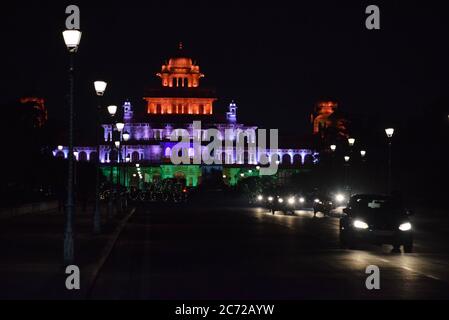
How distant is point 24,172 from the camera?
7894 cm

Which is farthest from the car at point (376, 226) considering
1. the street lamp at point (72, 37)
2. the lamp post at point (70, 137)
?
the street lamp at point (72, 37)

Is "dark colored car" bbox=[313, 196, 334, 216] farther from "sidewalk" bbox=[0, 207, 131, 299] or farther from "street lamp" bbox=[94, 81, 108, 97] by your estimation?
"street lamp" bbox=[94, 81, 108, 97]

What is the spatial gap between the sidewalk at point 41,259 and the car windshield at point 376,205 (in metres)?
7.71

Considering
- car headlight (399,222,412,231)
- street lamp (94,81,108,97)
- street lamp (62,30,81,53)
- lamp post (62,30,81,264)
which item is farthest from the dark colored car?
street lamp (62,30,81,53)

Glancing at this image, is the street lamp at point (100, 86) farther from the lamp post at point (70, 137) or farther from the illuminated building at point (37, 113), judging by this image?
the illuminated building at point (37, 113)

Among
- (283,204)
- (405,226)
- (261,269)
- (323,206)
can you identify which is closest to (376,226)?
(405,226)

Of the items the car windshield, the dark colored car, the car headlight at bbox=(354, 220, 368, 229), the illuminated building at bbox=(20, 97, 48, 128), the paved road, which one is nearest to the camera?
the paved road

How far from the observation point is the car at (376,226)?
3064 centimetres

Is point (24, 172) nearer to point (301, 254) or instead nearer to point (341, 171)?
point (341, 171)

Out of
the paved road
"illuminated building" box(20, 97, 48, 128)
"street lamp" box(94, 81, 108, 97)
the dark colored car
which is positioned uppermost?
"illuminated building" box(20, 97, 48, 128)

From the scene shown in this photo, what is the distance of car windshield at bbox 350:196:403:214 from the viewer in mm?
31925

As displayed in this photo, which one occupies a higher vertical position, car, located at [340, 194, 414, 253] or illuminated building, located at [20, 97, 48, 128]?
illuminated building, located at [20, 97, 48, 128]

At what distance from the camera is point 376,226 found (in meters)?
31.2
